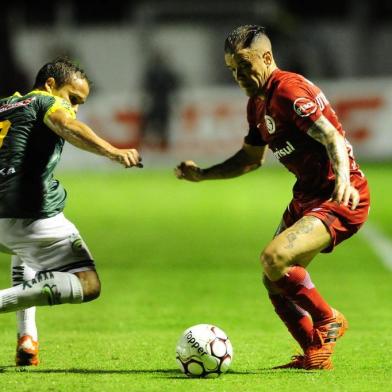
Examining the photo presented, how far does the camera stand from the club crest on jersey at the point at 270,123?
24.6ft

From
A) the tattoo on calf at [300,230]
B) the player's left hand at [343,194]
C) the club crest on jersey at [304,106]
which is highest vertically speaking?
the club crest on jersey at [304,106]

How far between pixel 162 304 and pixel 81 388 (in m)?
4.00

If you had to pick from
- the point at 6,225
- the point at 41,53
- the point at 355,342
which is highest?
the point at 41,53

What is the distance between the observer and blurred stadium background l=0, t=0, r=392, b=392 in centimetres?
805

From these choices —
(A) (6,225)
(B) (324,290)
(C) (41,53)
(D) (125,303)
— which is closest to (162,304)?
(D) (125,303)

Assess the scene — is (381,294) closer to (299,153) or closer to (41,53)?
(299,153)

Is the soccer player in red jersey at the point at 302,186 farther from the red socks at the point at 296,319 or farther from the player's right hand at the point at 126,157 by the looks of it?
the player's right hand at the point at 126,157

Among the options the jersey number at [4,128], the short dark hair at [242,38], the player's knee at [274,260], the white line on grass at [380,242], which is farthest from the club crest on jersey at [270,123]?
the white line on grass at [380,242]

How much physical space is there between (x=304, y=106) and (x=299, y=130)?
29 cm

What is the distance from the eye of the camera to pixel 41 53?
33.4 metres

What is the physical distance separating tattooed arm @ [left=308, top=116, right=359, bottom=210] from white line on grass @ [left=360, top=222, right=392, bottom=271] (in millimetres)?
6207

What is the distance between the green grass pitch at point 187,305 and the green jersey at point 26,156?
→ 108 cm

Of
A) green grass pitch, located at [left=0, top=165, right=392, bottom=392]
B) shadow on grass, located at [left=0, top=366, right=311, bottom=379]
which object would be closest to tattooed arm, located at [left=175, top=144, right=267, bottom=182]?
green grass pitch, located at [left=0, top=165, right=392, bottom=392]

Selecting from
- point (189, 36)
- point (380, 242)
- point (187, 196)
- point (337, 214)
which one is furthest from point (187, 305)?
point (189, 36)
